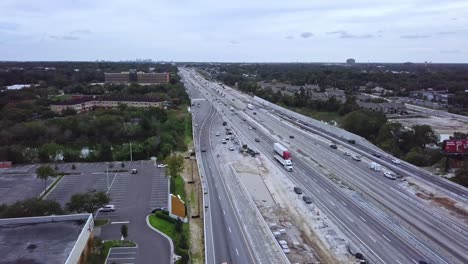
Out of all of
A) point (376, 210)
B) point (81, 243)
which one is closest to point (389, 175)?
point (376, 210)

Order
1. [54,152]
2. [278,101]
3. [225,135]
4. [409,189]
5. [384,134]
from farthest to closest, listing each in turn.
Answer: [278,101] → [225,135] → [384,134] → [54,152] → [409,189]

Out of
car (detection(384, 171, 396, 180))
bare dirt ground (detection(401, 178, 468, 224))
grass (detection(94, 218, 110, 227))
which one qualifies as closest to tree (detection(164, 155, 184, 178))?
grass (detection(94, 218, 110, 227))

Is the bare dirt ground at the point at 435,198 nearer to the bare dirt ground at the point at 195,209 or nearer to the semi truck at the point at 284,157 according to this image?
the semi truck at the point at 284,157

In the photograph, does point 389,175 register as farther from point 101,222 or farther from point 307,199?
point 101,222

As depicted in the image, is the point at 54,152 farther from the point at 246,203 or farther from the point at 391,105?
the point at 391,105

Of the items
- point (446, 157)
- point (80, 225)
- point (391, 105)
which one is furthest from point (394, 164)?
point (391, 105)

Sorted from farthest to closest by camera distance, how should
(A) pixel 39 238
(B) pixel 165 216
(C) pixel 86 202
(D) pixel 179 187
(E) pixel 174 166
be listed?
(E) pixel 174 166
(D) pixel 179 187
(B) pixel 165 216
(C) pixel 86 202
(A) pixel 39 238
